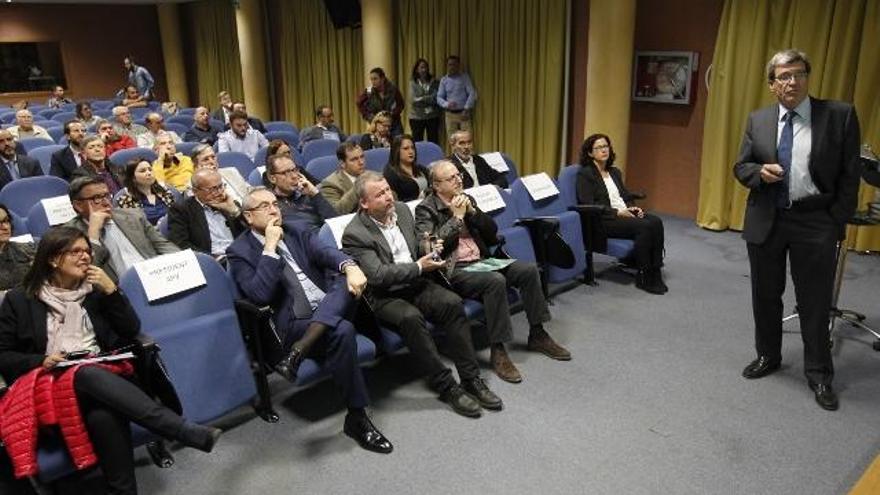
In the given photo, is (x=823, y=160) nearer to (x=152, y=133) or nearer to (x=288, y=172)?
(x=288, y=172)

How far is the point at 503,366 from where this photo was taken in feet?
10.6

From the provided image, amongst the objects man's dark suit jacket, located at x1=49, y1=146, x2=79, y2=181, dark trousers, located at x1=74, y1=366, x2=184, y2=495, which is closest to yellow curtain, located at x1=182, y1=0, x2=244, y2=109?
man's dark suit jacket, located at x1=49, y1=146, x2=79, y2=181

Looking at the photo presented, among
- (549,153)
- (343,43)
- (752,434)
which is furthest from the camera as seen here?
(343,43)

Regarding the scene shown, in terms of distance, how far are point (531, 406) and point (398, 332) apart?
27.5 inches

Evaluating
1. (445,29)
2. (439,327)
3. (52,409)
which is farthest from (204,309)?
(445,29)

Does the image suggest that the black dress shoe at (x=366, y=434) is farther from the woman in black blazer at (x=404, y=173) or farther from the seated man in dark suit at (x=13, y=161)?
the seated man in dark suit at (x=13, y=161)

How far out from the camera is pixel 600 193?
4480 mm

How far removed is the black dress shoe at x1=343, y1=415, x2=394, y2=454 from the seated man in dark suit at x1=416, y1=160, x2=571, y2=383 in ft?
2.55

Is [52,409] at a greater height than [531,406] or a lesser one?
greater

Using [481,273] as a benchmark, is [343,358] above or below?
below

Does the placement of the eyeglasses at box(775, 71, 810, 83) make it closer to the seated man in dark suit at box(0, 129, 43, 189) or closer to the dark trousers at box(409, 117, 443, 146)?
the seated man in dark suit at box(0, 129, 43, 189)

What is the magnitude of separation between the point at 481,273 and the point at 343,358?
92 centimetres

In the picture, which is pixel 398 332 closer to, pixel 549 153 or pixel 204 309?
pixel 204 309

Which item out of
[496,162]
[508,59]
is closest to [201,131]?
[508,59]
